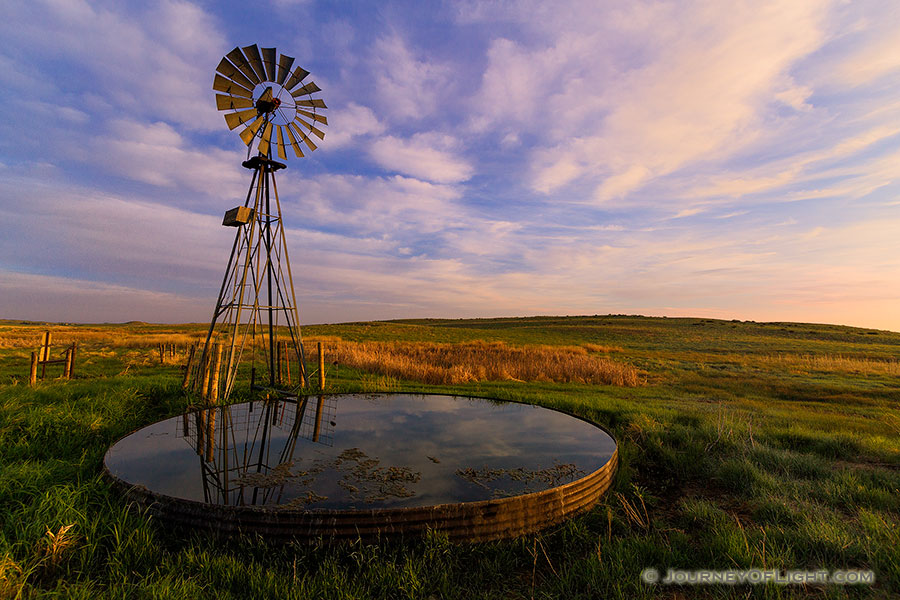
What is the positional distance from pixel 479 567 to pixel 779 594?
2.51m

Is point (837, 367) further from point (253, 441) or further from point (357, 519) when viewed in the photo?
point (253, 441)

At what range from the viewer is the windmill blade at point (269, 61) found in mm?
9984

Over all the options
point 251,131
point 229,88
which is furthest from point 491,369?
point 229,88

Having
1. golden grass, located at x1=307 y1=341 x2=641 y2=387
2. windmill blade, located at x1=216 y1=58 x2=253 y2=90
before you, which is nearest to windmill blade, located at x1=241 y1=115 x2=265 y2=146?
windmill blade, located at x1=216 y1=58 x2=253 y2=90

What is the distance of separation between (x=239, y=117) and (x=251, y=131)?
0.42 meters

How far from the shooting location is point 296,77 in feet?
34.7

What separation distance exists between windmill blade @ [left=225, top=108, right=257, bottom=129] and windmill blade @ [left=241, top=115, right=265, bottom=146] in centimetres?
15

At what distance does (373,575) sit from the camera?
3535 mm

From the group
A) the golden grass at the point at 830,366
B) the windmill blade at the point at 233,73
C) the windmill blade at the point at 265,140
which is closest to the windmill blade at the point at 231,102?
the windmill blade at the point at 233,73

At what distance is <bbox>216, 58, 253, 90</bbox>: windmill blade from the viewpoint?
9.73m

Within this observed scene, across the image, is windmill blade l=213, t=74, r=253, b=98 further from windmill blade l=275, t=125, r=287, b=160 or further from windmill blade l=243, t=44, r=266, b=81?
windmill blade l=275, t=125, r=287, b=160

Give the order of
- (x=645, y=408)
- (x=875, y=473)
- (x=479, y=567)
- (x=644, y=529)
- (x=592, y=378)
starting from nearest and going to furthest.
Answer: (x=479, y=567) < (x=644, y=529) < (x=875, y=473) < (x=645, y=408) < (x=592, y=378)

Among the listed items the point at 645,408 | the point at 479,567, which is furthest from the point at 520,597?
the point at 645,408

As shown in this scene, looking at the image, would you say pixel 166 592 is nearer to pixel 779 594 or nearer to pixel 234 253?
pixel 779 594
